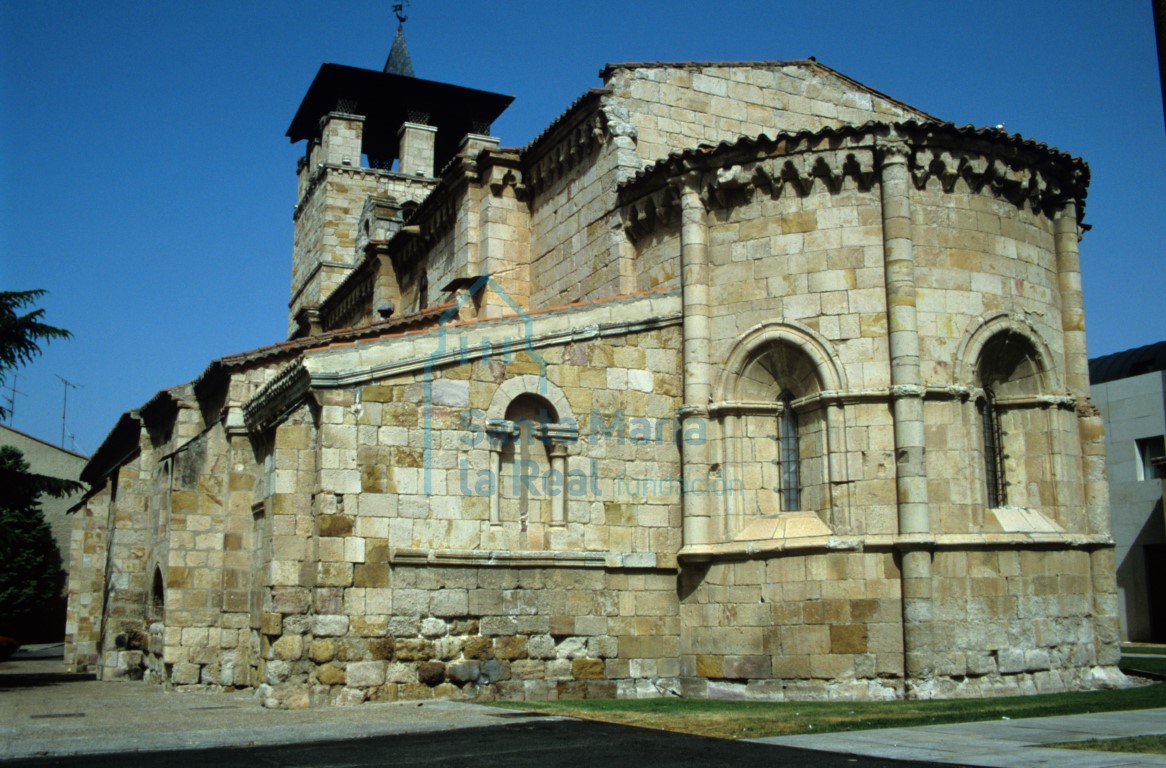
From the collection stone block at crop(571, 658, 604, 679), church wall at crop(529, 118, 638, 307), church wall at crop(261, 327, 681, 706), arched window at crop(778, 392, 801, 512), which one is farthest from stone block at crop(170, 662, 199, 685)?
arched window at crop(778, 392, 801, 512)

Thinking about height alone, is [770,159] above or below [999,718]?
above

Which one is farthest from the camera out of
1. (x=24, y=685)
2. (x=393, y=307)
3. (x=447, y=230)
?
(x=393, y=307)

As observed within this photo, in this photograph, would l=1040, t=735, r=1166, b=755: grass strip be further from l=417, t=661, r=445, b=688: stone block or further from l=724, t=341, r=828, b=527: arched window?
l=417, t=661, r=445, b=688: stone block

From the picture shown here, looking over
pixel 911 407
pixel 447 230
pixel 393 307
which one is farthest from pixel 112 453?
pixel 911 407

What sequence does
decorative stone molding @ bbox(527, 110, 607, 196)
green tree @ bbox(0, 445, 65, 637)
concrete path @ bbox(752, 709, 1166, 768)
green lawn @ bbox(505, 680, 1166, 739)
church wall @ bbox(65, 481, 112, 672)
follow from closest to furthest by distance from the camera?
concrete path @ bbox(752, 709, 1166, 768) → green lawn @ bbox(505, 680, 1166, 739) → decorative stone molding @ bbox(527, 110, 607, 196) → church wall @ bbox(65, 481, 112, 672) → green tree @ bbox(0, 445, 65, 637)

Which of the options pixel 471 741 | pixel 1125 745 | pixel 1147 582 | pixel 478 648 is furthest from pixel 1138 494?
pixel 471 741

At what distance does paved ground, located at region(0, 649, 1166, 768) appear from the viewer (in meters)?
8.20

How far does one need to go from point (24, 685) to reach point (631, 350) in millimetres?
Result: 12098

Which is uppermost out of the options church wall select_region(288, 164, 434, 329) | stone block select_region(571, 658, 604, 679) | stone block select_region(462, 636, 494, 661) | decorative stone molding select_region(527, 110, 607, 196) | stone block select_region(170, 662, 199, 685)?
church wall select_region(288, 164, 434, 329)

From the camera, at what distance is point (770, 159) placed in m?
14.3

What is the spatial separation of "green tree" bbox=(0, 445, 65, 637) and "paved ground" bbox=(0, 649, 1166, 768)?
29.3 metres

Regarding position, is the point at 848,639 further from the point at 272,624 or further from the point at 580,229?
the point at 580,229

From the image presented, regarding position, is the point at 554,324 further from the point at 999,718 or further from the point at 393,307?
the point at 393,307

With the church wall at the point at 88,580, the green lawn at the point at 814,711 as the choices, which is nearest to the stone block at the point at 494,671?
the green lawn at the point at 814,711
